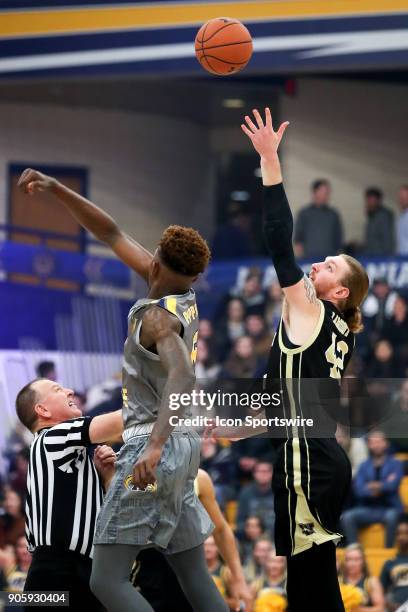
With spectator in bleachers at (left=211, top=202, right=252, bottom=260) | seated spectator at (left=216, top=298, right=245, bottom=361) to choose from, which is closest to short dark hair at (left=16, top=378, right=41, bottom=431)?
seated spectator at (left=216, top=298, right=245, bottom=361)

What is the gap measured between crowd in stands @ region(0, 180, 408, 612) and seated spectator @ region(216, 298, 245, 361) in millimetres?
12

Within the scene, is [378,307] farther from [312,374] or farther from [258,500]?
[312,374]

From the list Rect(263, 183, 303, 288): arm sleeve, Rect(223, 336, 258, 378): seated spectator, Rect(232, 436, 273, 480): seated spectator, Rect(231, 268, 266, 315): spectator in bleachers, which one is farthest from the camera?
Rect(231, 268, 266, 315): spectator in bleachers

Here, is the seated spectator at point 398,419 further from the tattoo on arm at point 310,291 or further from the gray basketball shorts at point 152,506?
the gray basketball shorts at point 152,506

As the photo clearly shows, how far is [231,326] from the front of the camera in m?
13.9

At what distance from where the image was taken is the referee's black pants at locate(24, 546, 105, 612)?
5317mm

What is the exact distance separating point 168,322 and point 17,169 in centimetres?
1279

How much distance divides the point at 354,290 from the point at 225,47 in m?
2.06

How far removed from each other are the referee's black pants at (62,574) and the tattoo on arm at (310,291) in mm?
1592

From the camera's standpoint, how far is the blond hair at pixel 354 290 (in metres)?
5.44

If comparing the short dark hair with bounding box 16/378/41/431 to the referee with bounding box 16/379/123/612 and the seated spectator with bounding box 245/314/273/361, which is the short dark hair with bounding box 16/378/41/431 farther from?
the seated spectator with bounding box 245/314/273/361

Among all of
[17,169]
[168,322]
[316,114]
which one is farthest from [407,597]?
[17,169]

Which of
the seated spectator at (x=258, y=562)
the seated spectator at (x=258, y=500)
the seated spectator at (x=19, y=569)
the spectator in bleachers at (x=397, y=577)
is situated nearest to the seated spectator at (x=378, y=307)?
→ the seated spectator at (x=258, y=500)

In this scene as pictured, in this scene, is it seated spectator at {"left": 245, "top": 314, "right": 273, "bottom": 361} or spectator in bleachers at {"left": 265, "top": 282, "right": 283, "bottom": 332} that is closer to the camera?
seated spectator at {"left": 245, "top": 314, "right": 273, "bottom": 361}
